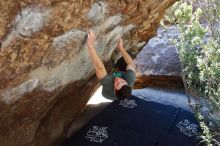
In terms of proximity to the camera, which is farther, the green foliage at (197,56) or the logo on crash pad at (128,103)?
the logo on crash pad at (128,103)

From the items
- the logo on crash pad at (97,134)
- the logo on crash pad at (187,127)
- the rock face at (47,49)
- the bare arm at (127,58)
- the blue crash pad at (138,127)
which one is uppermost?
the rock face at (47,49)

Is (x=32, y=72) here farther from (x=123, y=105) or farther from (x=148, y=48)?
(x=148, y=48)

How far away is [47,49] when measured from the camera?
11.4 feet

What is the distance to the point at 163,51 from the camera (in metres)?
8.03

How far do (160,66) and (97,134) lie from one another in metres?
2.70

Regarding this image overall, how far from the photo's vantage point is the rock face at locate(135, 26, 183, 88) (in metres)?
7.71

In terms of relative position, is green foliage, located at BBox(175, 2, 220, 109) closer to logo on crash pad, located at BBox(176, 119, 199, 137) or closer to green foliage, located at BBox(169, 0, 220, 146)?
green foliage, located at BBox(169, 0, 220, 146)

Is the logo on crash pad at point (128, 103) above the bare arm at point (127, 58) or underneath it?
underneath

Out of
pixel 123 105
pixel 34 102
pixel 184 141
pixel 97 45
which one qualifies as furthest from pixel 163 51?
pixel 34 102

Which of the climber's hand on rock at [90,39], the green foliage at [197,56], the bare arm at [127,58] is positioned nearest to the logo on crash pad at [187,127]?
the green foliage at [197,56]

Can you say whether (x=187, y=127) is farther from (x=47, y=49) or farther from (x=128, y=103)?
(x=47, y=49)

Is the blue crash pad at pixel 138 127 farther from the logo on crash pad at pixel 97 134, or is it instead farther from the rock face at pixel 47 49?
the rock face at pixel 47 49

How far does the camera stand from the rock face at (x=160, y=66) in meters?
7.71

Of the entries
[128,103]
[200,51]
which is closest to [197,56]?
[200,51]
